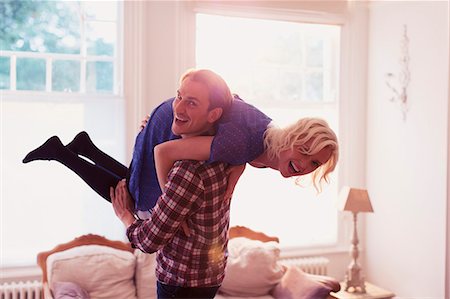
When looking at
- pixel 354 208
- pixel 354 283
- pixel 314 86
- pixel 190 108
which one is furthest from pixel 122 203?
pixel 314 86

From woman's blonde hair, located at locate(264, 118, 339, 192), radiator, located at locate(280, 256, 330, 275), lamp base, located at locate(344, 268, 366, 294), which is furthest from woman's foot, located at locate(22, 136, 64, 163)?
lamp base, located at locate(344, 268, 366, 294)

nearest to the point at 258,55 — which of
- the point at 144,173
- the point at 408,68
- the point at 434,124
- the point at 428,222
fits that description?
the point at 408,68

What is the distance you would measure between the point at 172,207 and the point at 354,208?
111 inches

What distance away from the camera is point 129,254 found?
4074mm

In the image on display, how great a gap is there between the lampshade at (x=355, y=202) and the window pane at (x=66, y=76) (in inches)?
87.6

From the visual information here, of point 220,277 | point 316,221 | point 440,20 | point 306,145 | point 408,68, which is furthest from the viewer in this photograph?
point 316,221

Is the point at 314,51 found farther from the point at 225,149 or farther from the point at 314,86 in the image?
the point at 225,149

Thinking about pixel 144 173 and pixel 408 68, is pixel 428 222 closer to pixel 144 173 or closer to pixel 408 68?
pixel 408 68

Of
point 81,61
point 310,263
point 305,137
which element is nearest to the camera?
point 305,137

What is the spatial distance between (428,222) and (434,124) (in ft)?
2.48

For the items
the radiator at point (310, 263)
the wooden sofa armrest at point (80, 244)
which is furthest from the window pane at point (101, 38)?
the radiator at point (310, 263)

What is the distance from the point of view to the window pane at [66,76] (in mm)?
4250

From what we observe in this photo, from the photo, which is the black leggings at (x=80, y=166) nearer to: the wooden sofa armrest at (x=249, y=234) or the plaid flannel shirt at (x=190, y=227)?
the plaid flannel shirt at (x=190, y=227)

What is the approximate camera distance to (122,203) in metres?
2.23
